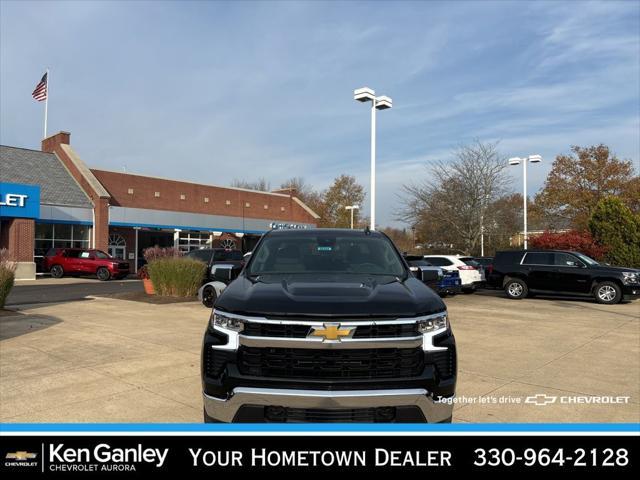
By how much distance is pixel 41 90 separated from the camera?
1419 inches

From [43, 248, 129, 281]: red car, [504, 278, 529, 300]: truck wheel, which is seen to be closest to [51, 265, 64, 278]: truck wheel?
[43, 248, 129, 281]: red car

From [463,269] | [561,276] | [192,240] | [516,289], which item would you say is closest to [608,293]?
[561,276]

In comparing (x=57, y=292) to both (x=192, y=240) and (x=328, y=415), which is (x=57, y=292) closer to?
(x=328, y=415)

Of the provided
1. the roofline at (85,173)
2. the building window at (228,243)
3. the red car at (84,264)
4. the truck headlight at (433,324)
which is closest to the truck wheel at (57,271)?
the red car at (84,264)

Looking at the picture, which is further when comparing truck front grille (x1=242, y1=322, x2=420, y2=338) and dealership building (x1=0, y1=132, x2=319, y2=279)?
dealership building (x1=0, y1=132, x2=319, y2=279)

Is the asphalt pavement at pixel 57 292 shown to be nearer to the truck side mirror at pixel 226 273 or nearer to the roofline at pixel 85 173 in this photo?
the roofline at pixel 85 173

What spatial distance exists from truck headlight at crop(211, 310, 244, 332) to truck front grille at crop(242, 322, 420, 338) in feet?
0.18

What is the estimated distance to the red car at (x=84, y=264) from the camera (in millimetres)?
26422

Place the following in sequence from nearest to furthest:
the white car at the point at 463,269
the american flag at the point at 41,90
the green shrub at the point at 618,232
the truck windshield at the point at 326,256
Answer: the truck windshield at the point at 326,256, the white car at the point at 463,269, the green shrub at the point at 618,232, the american flag at the point at 41,90

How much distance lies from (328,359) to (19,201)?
94.7 feet

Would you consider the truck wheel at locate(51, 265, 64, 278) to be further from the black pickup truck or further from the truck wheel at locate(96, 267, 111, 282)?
the black pickup truck

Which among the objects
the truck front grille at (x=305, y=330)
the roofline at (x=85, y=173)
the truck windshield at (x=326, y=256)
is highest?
the roofline at (x=85, y=173)

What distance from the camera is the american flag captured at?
35938mm

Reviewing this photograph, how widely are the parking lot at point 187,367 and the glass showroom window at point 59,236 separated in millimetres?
21267
